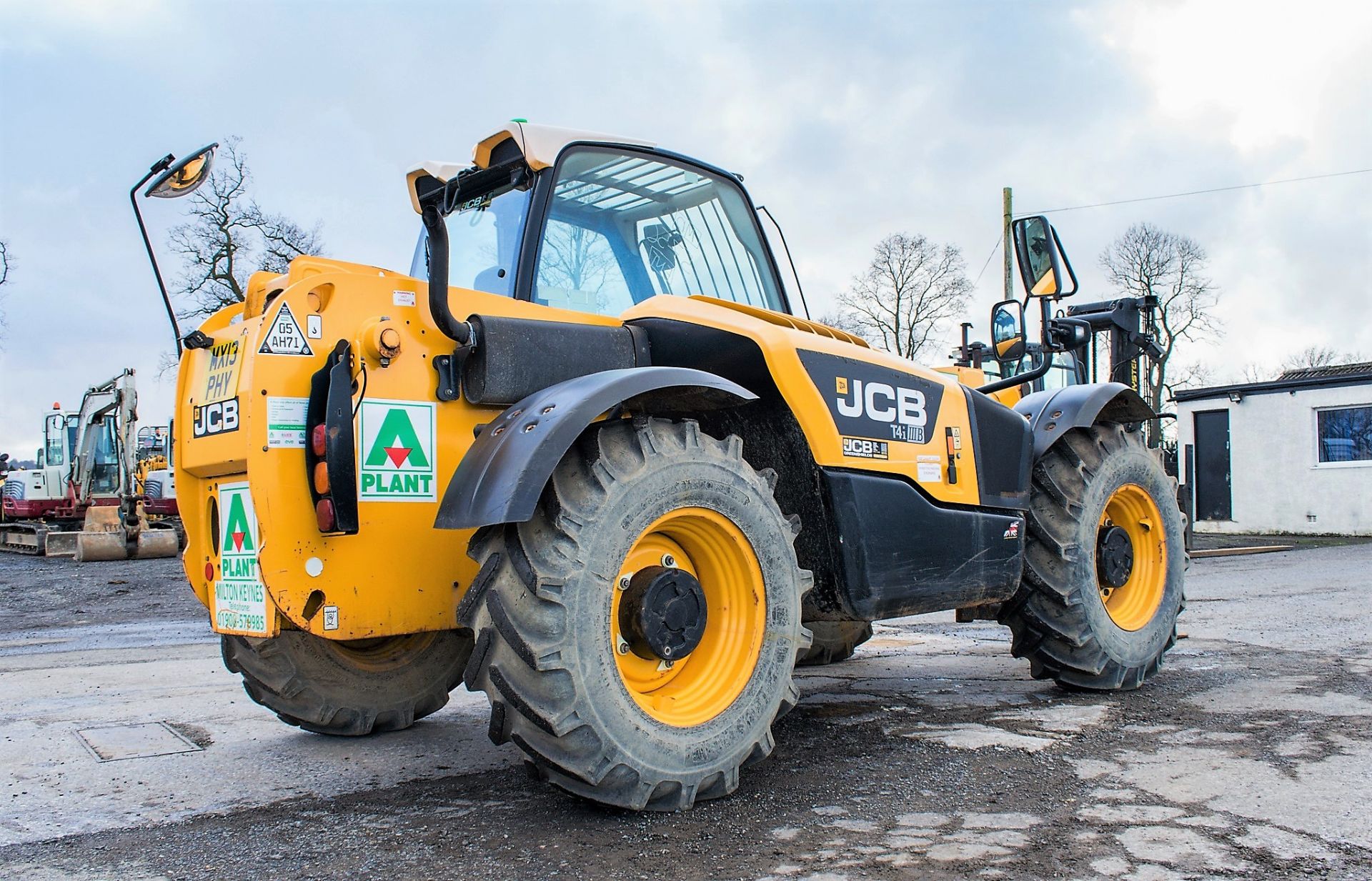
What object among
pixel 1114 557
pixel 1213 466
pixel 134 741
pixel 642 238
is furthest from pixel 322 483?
pixel 1213 466

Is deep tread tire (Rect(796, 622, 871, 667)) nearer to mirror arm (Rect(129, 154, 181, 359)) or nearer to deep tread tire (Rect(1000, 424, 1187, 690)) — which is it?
deep tread tire (Rect(1000, 424, 1187, 690))

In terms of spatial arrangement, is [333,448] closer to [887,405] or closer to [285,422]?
[285,422]

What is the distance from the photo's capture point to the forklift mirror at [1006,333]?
5.59m

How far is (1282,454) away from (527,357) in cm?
2632

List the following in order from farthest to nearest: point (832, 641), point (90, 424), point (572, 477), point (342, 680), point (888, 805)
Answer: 1. point (90, 424)
2. point (832, 641)
3. point (342, 680)
4. point (888, 805)
5. point (572, 477)

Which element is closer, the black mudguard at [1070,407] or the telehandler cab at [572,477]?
the telehandler cab at [572,477]

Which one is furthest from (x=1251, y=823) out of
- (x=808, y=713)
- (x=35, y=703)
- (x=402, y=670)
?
(x=35, y=703)

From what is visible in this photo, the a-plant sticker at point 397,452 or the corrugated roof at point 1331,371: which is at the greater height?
the corrugated roof at point 1331,371

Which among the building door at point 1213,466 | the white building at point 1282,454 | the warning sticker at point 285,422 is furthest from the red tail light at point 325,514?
the building door at point 1213,466

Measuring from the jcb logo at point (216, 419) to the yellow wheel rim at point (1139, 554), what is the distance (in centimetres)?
425

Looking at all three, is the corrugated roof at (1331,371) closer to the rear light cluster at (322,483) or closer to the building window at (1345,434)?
the building window at (1345,434)

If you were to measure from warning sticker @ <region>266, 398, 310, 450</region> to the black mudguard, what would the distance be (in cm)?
345

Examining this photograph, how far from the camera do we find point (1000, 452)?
5086mm

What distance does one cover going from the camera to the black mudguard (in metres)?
5.47
